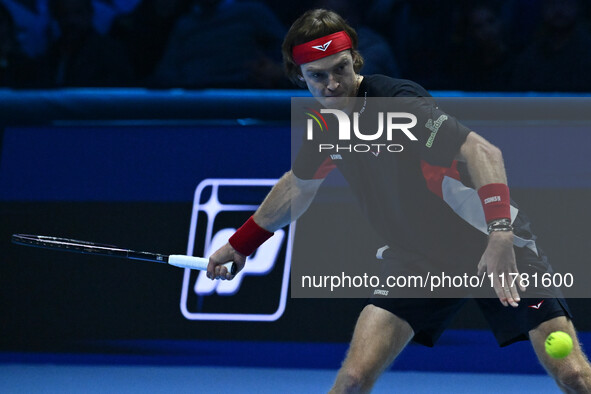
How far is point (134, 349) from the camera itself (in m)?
6.14

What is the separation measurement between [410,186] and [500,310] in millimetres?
609

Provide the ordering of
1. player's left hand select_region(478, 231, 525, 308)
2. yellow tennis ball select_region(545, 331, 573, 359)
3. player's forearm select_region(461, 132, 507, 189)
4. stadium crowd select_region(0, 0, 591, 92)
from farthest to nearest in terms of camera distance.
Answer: stadium crowd select_region(0, 0, 591, 92), yellow tennis ball select_region(545, 331, 573, 359), player's forearm select_region(461, 132, 507, 189), player's left hand select_region(478, 231, 525, 308)

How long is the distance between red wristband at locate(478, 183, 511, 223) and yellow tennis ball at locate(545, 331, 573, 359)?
52cm

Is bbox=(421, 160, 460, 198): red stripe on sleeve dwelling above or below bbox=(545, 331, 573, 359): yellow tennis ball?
above

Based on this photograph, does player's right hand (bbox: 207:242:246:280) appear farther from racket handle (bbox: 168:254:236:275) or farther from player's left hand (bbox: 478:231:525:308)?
player's left hand (bbox: 478:231:525:308)

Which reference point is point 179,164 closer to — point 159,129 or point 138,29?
point 159,129

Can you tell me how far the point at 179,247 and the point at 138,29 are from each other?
2.04 metres

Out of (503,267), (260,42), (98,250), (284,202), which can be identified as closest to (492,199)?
(503,267)

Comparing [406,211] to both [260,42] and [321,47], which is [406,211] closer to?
[321,47]

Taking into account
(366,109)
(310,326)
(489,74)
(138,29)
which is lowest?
(310,326)

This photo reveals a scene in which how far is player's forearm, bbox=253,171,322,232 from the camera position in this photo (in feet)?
12.6

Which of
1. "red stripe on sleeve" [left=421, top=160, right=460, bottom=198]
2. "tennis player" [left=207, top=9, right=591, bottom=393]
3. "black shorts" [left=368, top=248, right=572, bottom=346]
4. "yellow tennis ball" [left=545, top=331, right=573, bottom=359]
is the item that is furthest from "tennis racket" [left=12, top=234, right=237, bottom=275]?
"yellow tennis ball" [left=545, top=331, right=573, bottom=359]

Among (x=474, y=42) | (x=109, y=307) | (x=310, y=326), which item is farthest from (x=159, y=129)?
(x=474, y=42)

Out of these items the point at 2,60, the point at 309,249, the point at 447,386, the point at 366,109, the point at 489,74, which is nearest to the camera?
the point at 366,109
